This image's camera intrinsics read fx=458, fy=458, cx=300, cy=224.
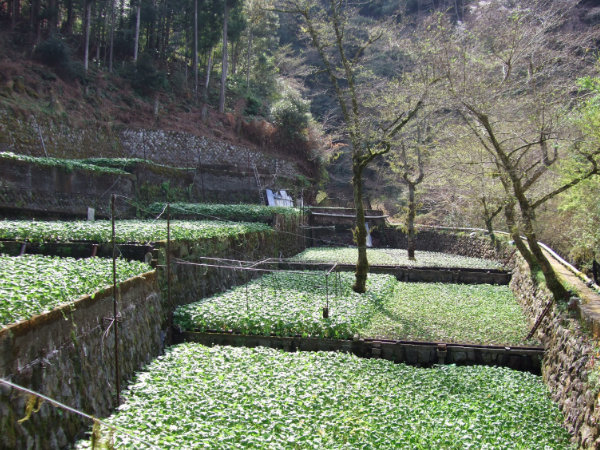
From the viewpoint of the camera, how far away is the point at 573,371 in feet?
26.0

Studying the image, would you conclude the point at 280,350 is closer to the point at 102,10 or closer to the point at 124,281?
the point at 124,281

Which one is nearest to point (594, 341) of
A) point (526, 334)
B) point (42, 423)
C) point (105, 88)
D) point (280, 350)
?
point (526, 334)

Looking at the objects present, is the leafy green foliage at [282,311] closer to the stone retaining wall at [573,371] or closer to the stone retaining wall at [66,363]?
the stone retaining wall at [66,363]

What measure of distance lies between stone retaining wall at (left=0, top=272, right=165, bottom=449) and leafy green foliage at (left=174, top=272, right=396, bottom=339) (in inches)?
97.5

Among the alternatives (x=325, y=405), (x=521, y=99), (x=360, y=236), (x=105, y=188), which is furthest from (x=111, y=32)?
(x=325, y=405)

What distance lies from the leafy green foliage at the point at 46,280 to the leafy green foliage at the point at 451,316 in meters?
6.11

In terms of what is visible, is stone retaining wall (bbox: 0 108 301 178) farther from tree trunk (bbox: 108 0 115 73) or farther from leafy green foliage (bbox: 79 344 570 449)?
leafy green foliage (bbox: 79 344 570 449)

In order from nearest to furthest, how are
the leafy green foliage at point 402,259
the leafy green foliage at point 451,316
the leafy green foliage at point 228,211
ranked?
1. the leafy green foliage at point 451,316
2. the leafy green foliage at point 228,211
3. the leafy green foliage at point 402,259

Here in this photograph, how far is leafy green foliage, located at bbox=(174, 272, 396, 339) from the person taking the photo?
36.4ft

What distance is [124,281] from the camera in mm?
8609

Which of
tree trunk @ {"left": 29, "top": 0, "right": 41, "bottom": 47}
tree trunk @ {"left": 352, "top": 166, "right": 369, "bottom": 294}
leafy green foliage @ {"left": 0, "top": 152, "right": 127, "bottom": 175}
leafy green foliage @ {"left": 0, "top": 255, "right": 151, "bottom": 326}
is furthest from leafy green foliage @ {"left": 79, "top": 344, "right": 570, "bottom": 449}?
tree trunk @ {"left": 29, "top": 0, "right": 41, "bottom": 47}

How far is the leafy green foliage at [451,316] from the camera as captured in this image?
11422 millimetres

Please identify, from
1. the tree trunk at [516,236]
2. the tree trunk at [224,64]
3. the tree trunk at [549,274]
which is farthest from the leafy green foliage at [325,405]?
the tree trunk at [224,64]

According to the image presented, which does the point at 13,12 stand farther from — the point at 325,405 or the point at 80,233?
the point at 325,405
